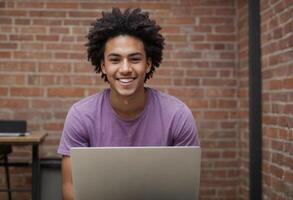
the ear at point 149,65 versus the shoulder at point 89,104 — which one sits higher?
the ear at point 149,65

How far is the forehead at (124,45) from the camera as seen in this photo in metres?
1.52

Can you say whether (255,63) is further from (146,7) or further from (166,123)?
(146,7)

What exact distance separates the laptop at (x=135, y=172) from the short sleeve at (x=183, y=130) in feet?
1.48

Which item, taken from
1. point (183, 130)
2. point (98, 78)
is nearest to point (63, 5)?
point (98, 78)

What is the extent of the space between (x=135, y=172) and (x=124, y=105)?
53 cm

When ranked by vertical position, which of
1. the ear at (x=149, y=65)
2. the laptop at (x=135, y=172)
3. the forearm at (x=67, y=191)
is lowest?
the forearm at (x=67, y=191)

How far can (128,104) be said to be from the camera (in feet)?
5.35

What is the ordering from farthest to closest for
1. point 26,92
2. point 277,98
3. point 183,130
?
point 26,92, point 277,98, point 183,130

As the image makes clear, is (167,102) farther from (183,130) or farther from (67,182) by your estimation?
(67,182)

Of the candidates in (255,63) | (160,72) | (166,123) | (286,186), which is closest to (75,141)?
(166,123)

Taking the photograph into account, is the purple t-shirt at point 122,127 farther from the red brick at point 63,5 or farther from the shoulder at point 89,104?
the red brick at point 63,5

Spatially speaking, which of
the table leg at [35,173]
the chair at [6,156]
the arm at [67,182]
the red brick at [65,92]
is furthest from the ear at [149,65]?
the red brick at [65,92]

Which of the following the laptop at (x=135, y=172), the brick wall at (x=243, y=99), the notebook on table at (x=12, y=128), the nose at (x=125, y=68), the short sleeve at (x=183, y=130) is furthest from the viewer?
the brick wall at (x=243, y=99)

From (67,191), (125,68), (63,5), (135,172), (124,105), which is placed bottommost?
(67,191)
